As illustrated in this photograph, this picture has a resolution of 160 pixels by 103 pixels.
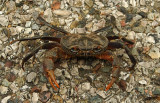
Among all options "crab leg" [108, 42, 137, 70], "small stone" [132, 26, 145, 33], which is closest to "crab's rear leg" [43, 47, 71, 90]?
"crab leg" [108, 42, 137, 70]

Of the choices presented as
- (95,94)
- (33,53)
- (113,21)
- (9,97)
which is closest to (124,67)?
(95,94)

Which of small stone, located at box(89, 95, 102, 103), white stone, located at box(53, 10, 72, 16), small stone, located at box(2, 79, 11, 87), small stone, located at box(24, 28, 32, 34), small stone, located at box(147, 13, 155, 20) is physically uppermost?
white stone, located at box(53, 10, 72, 16)

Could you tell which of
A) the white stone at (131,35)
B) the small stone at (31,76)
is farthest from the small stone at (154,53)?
the small stone at (31,76)

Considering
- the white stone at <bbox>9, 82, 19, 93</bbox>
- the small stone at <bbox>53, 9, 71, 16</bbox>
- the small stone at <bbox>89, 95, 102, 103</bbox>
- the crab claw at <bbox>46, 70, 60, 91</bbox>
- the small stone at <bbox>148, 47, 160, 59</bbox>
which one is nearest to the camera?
the crab claw at <bbox>46, 70, 60, 91</bbox>

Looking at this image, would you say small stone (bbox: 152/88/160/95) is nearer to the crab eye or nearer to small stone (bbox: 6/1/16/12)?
the crab eye

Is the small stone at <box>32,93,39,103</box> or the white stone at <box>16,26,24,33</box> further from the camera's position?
the white stone at <box>16,26,24,33</box>

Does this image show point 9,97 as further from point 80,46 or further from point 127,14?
point 127,14
